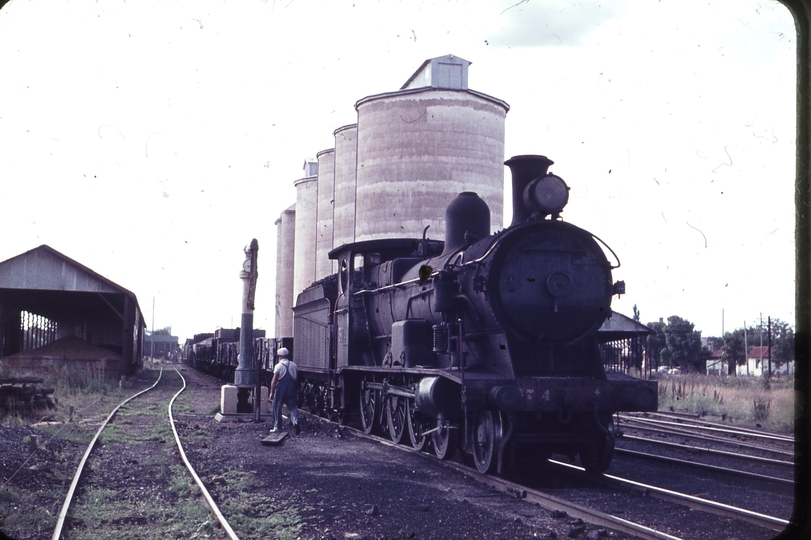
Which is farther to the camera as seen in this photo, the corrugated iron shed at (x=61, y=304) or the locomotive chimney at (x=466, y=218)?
the corrugated iron shed at (x=61, y=304)

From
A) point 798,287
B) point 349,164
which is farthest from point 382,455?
point 349,164

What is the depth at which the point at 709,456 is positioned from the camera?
10.5m

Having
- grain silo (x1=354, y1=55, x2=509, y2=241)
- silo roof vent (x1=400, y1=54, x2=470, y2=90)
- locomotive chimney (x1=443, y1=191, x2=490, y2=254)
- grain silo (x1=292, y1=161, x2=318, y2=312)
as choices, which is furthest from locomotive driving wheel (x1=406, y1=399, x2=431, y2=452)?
grain silo (x1=292, y1=161, x2=318, y2=312)

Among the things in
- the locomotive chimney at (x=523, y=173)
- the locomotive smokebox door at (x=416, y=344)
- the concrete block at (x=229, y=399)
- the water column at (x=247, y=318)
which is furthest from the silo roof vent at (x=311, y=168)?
the locomotive chimney at (x=523, y=173)

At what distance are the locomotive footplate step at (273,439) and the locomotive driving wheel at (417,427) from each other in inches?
87.7

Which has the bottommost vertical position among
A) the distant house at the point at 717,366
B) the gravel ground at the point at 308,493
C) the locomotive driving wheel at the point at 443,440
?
the distant house at the point at 717,366

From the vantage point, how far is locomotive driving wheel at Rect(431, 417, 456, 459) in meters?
9.15

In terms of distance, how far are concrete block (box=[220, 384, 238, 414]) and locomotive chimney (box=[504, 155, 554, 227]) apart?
9194 mm

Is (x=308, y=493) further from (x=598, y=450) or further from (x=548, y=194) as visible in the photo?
(x=548, y=194)

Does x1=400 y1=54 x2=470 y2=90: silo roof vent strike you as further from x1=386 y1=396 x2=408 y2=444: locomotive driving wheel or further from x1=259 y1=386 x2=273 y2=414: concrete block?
x1=386 y1=396 x2=408 y2=444: locomotive driving wheel

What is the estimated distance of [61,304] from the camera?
3450 cm

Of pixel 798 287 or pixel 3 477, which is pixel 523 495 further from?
pixel 3 477

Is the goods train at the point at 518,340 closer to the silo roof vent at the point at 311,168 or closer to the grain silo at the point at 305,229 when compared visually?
the grain silo at the point at 305,229

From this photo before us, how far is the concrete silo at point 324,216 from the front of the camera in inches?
1334
